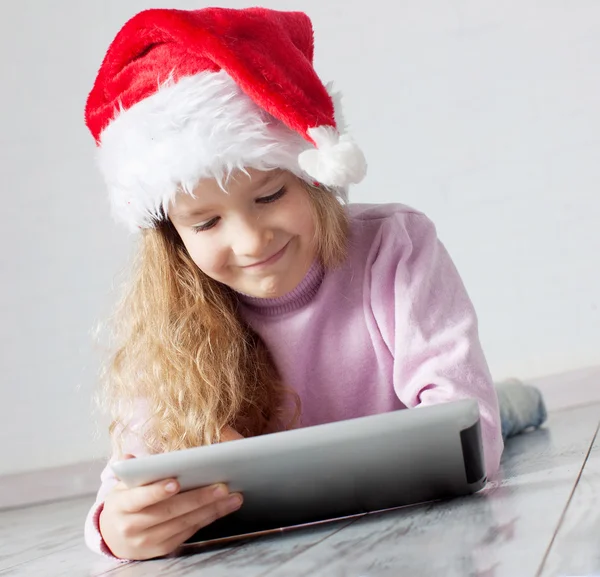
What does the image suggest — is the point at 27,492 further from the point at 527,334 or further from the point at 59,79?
the point at 527,334

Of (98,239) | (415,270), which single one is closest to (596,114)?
(415,270)

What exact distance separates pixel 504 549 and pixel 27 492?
6.69ft

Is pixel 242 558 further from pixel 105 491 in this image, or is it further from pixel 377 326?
pixel 377 326

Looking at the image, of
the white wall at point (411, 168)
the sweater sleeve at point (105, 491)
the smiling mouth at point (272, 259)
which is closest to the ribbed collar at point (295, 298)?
the smiling mouth at point (272, 259)

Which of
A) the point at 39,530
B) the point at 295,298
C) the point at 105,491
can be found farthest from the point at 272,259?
the point at 39,530

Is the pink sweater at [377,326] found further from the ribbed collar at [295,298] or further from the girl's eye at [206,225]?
the girl's eye at [206,225]

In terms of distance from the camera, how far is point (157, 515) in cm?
97

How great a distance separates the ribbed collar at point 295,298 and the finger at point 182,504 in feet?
1.63

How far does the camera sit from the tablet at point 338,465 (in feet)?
2.82

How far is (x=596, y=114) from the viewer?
2211mm

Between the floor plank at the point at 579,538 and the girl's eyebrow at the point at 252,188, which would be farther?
the girl's eyebrow at the point at 252,188

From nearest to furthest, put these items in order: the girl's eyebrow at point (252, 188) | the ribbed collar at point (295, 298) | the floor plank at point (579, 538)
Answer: the floor plank at point (579, 538) → the girl's eyebrow at point (252, 188) → the ribbed collar at point (295, 298)

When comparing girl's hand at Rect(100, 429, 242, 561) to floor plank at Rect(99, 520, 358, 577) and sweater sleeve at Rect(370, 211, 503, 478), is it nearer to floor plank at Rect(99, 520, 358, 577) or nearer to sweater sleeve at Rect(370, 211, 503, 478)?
floor plank at Rect(99, 520, 358, 577)

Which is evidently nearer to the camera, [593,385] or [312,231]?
[312,231]
